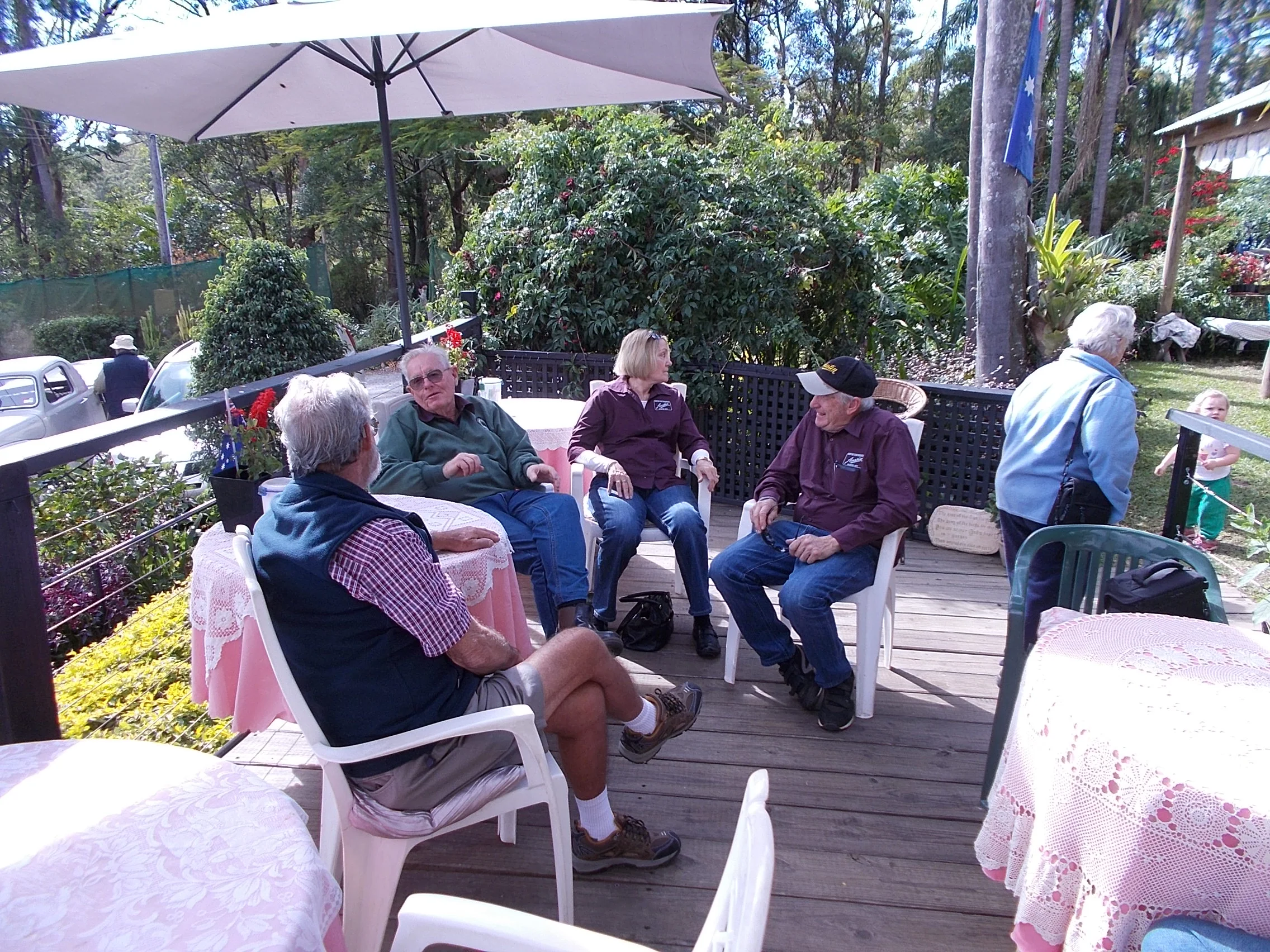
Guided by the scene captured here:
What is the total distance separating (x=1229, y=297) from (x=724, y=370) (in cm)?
1163

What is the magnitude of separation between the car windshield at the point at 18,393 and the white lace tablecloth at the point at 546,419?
6.03 m

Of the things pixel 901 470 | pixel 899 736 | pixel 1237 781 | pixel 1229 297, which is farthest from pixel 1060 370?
pixel 1229 297

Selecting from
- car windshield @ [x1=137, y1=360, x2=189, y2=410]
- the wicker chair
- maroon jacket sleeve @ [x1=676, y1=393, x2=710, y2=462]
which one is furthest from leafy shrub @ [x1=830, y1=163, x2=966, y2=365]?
car windshield @ [x1=137, y1=360, x2=189, y2=410]

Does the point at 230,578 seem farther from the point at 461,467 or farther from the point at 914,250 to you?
the point at 914,250

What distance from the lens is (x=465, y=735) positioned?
1.64m

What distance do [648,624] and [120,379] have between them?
26.9ft

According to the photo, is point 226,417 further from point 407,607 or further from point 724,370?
point 724,370

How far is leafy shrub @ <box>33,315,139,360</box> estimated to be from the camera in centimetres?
1511

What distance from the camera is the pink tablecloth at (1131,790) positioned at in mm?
1193

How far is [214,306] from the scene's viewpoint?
7094 millimetres

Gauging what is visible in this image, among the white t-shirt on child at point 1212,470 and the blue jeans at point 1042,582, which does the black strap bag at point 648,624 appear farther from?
the white t-shirt on child at point 1212,470

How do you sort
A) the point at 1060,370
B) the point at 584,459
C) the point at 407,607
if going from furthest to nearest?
the point at 584,459 → the point at 1060,370 → the point at 407,607

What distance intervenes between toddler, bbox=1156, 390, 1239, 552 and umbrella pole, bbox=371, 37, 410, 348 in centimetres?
400

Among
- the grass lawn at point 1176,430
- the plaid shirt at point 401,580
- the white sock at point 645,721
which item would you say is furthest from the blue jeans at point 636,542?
the grass lawn at point 1176,430
